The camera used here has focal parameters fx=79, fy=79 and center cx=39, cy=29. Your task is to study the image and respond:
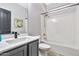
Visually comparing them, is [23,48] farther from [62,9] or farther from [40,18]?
[62,9]

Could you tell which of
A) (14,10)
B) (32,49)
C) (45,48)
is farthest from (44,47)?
(14,10)

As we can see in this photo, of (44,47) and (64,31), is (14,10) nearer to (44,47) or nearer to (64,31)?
(44,47)

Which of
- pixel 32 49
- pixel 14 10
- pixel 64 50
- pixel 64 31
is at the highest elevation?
pixel 14 10

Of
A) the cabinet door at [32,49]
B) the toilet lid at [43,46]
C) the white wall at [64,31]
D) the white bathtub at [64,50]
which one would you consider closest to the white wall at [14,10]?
the cabinet door at [32,49]

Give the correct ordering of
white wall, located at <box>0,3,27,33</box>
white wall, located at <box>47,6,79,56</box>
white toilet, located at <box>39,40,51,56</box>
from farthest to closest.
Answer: white toilet, located at <box>39,40,51,56</box> < white wall, located at <box>47,6,79,56</box> < white wall, located at <box>0,3,27,33</box>

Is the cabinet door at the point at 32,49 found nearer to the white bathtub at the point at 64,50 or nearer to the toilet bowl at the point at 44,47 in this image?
the toilet bowl at the point at 44,47

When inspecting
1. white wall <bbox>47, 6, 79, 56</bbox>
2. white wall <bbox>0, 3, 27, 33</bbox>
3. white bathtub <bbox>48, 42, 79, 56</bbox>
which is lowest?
white bathtub <bbox>48, 42, 79, 56</bbox>

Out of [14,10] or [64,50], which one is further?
[64,50]

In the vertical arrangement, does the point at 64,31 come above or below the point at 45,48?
above

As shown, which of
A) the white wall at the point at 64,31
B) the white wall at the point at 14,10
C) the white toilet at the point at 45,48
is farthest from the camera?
the white toilet at the point at 45,48

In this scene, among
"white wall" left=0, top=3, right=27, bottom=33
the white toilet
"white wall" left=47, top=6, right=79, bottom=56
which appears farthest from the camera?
the white toilet

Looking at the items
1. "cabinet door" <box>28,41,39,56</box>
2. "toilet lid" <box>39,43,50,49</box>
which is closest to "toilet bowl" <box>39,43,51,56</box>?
"toilet lid" <box>39,43,50,49</box>

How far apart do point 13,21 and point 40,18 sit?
732mm

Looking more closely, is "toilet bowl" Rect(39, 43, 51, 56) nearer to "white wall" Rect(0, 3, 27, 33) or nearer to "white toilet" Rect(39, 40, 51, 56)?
"white toilet" Rect(39, 40, 51, 56)
